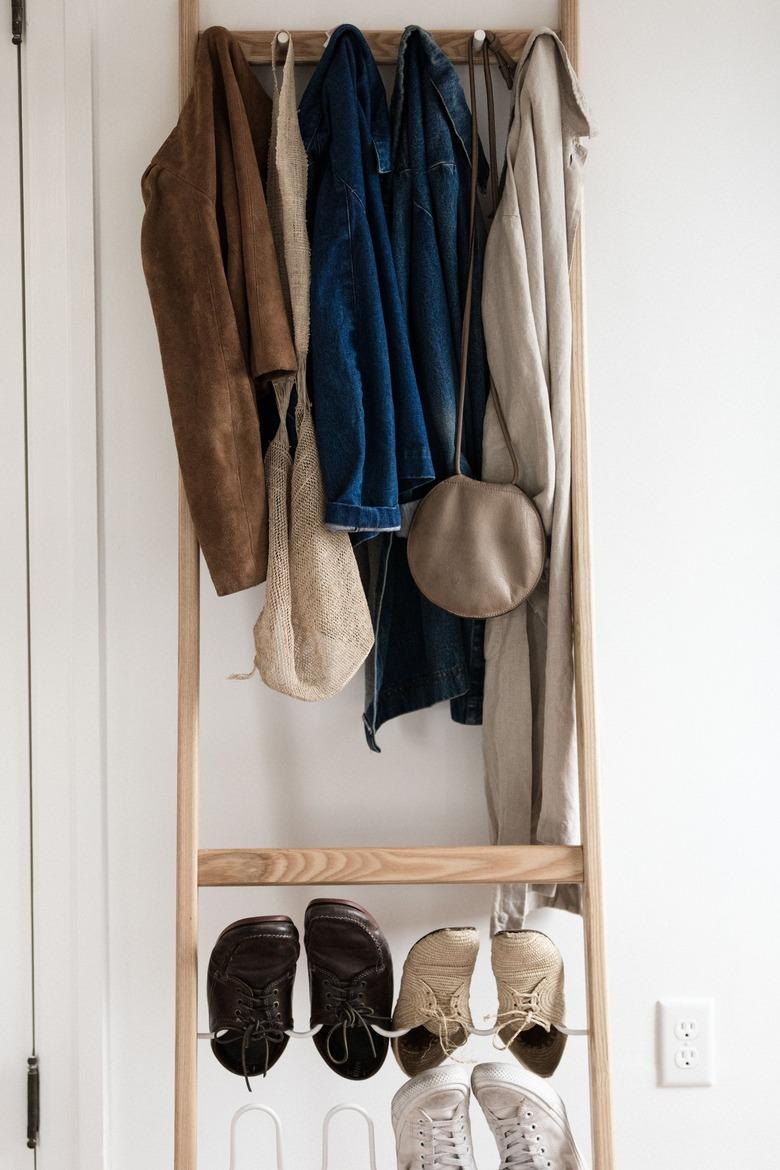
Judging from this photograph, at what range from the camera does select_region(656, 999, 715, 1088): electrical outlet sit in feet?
4.49

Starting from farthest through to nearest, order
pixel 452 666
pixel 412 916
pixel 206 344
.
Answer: pixel 412 916, pixel 452 666, pixel 206 344

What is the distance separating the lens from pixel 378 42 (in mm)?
1296

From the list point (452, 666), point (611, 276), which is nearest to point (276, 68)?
point (611, 276)

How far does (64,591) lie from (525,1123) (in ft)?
2.93

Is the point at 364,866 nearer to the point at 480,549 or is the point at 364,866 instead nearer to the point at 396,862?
the point at 396,862

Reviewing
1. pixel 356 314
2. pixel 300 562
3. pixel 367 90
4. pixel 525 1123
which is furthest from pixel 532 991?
pixel 367 90

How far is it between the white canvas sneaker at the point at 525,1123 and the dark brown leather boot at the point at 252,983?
260mm

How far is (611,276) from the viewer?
4.50 ft

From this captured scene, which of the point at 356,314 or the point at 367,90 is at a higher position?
the point at 367,90

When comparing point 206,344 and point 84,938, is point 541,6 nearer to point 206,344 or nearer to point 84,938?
point 206,344

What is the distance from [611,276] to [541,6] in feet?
1.22

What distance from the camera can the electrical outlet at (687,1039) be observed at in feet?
Result: 4.49

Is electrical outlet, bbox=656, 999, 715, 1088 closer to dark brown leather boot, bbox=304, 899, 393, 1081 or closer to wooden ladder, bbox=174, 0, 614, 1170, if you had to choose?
wooden ladder, bbox=174, 0, 614, 1170

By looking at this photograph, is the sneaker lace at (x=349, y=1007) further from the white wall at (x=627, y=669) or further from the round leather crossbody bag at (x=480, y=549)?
the round leather crossbody bag at (x=480, y=549)
